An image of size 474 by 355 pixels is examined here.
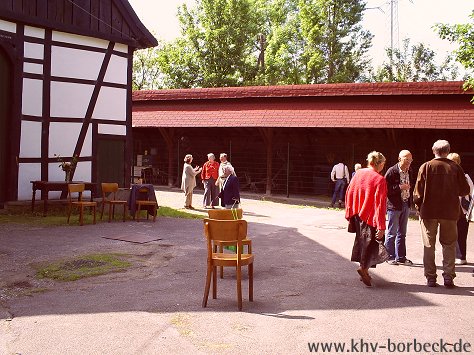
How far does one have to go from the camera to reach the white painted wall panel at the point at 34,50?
14.2m

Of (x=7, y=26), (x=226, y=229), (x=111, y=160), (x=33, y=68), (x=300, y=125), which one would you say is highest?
(x=7, y=26)

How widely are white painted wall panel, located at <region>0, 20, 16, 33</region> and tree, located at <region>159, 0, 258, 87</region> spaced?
27.4m

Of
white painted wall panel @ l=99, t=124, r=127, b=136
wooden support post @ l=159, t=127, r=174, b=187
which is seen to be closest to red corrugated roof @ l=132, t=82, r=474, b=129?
wooden support post @ l=159, t=127, r=174, b=187

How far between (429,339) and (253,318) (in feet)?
5.56

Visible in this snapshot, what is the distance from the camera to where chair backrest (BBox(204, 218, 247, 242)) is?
605 cm

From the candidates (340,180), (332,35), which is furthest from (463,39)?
(332,35)

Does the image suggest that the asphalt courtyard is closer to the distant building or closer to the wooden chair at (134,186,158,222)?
the wooden chair at (134,186,158,222)

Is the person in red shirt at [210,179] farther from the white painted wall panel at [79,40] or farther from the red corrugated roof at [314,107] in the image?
the white painted wall panel at [79,40]

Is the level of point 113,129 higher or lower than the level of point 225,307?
higher

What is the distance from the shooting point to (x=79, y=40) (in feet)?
50.2

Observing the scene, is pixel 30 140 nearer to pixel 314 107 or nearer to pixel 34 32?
pixel 34 32

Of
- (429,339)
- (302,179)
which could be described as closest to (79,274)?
(429,339)

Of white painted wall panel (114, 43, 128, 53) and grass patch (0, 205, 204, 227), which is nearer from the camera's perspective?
grass patch (0, 205, 204, 227)

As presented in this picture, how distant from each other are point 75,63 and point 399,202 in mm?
10287
